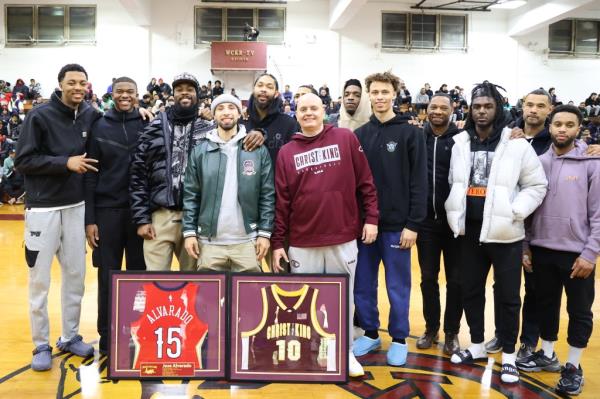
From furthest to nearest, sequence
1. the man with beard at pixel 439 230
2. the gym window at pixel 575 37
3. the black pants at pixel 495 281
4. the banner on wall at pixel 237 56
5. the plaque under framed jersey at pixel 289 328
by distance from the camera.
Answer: the gym window at pixel 575 37
the banner on wall at pixel 237 56
the man with beard at pixel 439 230
the black pants at pixel 495 281
the plaque under framed jersey at pixel 289 328

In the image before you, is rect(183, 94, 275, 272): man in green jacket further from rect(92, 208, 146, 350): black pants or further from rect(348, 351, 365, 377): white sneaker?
rect(348, 351, 365, 377): white sneaker

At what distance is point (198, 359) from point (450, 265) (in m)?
1.77

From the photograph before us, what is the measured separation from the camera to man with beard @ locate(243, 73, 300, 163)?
323cm

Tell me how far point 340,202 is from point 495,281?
44.1 inches

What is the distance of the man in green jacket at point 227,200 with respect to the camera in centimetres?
285

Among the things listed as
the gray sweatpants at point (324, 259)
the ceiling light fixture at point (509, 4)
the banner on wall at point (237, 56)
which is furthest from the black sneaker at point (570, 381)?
the ceiling light fixture at point (509, 4)

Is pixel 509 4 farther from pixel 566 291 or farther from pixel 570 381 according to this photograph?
pixel 570 381

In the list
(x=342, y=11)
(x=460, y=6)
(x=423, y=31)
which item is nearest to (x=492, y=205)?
(x=342, y=11)

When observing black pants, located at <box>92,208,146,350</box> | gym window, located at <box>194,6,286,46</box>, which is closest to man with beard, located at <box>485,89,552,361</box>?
black pants, located at <box>92,208,146,350</box>

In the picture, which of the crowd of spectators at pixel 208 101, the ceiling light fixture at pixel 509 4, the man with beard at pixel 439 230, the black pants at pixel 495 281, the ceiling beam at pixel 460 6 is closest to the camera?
the black pants at pixel 495 281

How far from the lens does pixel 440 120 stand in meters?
3.36

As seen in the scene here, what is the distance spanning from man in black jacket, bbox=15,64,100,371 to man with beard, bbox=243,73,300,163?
3.47 ft

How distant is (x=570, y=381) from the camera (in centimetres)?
288

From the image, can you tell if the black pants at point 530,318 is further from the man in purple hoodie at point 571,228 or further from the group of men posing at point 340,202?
the man in purple hoodie at point 571,228
